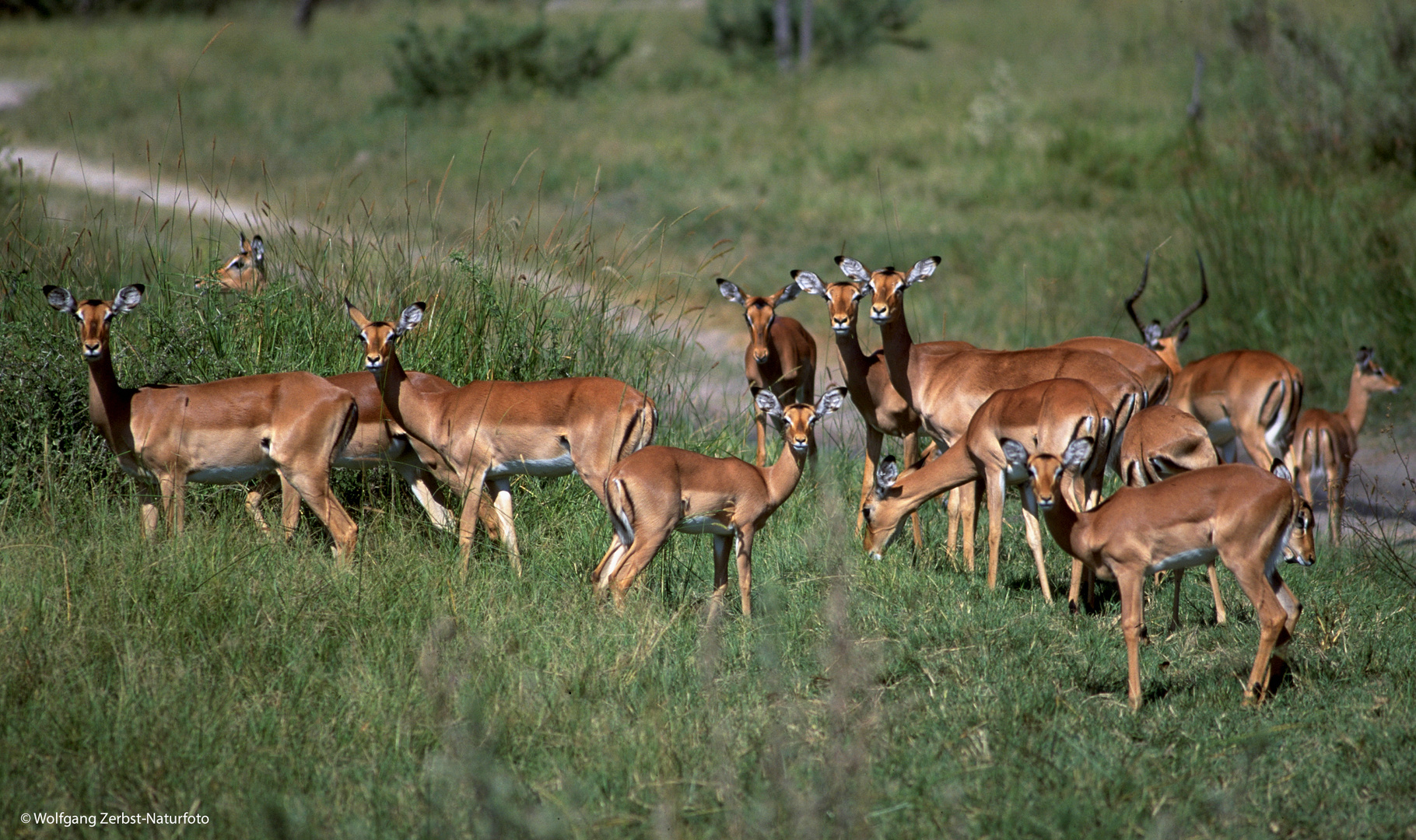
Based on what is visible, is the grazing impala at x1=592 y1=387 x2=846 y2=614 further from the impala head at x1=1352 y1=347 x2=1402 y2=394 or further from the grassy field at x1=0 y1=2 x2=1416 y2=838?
the impala head at x1=1352 y1=347 x2=1402 y2=394

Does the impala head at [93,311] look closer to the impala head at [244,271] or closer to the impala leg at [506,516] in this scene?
the impala head at [244,271]

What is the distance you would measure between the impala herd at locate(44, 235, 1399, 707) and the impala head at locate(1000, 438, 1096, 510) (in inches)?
0.5

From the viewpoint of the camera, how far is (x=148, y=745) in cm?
398

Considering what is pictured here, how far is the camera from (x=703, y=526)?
5.45m

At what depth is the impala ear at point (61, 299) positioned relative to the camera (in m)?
5.66

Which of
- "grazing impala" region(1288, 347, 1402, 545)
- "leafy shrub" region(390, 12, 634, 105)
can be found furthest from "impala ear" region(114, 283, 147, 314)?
"leafy shrub" region(390, 12, 634, 105)

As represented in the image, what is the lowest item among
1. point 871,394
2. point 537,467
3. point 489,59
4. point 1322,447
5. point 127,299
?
point 489,59

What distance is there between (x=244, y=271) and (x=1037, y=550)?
5298 millimetres

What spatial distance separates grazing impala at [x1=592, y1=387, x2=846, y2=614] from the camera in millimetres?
5199

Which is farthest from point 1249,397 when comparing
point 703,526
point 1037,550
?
point 703,526

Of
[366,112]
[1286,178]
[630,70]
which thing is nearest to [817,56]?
[630,70]

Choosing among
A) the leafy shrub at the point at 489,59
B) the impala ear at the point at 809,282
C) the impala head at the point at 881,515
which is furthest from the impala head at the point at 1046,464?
the leafy shrub at the point at 489,59

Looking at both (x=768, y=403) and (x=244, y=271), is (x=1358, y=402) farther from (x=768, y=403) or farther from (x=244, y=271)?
(x=244, y=271)

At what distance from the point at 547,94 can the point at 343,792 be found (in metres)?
22.0
